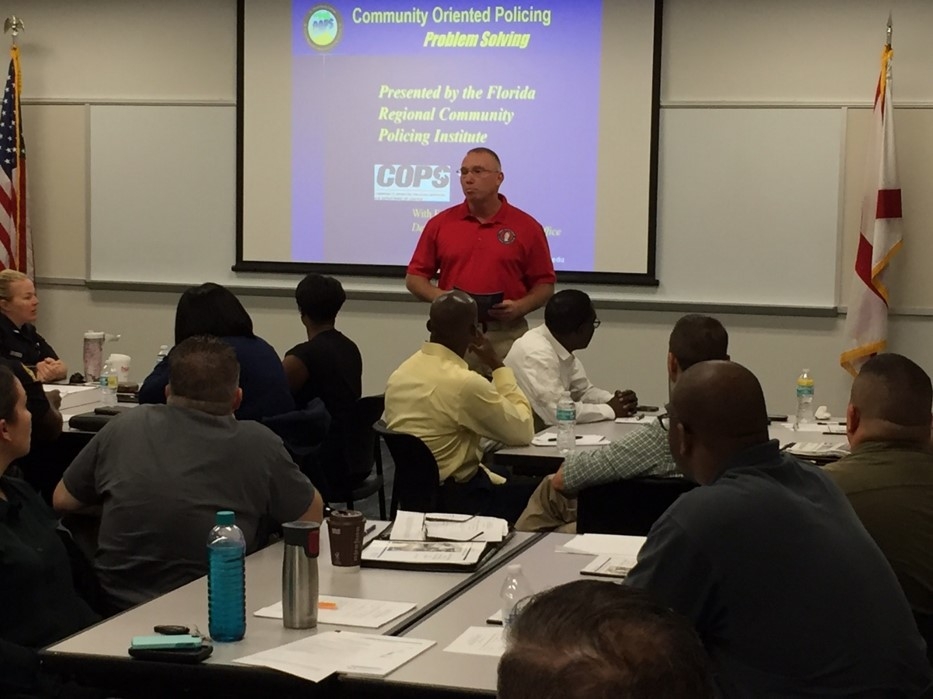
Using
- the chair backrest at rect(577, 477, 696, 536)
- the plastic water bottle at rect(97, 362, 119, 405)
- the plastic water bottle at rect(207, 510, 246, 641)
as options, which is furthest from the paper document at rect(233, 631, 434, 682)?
the plastic water bottle at rect(97, 362, 119, 405)

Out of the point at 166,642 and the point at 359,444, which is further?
the point at 359,444

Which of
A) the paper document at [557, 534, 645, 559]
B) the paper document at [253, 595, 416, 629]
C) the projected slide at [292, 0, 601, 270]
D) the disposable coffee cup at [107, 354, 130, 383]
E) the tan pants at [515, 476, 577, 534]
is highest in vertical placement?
the projected slide at [292, 0, 601, 270]

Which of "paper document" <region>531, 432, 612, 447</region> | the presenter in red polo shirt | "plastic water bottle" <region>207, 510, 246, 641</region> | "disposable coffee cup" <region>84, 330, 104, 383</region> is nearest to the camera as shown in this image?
"plastic water bottle" <region>207, 510, 246, 641</region>

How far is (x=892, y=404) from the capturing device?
Result: 333 cm

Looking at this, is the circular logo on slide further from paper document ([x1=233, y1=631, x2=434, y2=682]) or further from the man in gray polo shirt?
paper document ([x1=233, y1=631, x2=434, y2=682])

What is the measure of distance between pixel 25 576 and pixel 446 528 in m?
1.15

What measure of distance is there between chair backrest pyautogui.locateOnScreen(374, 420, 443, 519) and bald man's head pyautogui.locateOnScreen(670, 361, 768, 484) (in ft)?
7.45

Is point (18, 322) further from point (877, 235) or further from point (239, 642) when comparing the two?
point (877, 235)

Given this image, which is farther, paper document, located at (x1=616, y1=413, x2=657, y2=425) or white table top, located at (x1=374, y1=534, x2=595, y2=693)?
paper document, located at (x1=616, y1=413, x2=657, y2=425)

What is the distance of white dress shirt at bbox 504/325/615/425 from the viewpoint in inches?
225

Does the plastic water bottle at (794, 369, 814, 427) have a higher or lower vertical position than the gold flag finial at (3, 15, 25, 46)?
lower

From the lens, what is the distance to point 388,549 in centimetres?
340

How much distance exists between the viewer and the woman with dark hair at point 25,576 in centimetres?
282

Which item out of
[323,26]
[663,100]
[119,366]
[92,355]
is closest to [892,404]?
[119,366]
